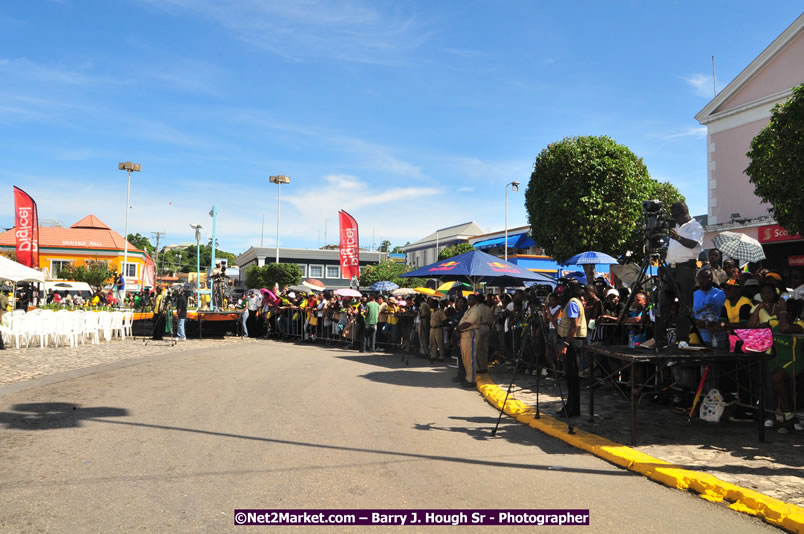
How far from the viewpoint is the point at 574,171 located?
20.6m

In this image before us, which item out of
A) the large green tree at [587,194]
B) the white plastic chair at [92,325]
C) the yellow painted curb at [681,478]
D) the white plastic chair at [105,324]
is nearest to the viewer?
the yellow painted curb at [681,478]

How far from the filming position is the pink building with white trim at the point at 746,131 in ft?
67.5

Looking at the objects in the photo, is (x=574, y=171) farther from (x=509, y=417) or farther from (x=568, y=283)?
(x=509, y=417)

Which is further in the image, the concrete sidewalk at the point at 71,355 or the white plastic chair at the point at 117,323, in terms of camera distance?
the white plastic chair at the point at 117,323

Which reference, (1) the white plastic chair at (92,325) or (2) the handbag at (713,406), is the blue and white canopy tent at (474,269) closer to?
(2) the handbag at (713,406)

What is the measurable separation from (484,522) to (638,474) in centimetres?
213

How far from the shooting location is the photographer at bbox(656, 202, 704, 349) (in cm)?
713

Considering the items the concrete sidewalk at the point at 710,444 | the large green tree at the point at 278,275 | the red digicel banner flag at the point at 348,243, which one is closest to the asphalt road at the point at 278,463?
the concrete sidewalk at the point at 710,444

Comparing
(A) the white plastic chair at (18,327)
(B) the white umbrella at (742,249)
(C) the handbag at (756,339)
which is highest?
(B) the white umbrella at (742,249)

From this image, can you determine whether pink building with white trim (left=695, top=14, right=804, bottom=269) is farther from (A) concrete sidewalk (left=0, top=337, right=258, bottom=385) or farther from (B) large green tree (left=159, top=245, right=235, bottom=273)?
(B) large green tree (left=159, top=245, right=235, bottom=273)

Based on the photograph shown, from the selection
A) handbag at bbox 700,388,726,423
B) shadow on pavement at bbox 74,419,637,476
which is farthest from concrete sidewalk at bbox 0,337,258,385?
handbag at bbox 700,388,726,423

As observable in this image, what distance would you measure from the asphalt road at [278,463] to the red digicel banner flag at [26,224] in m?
19.0

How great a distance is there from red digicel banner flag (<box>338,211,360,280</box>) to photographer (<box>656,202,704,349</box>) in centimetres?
2299

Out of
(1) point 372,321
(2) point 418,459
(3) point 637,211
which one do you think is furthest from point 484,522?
(3) point 637,211
